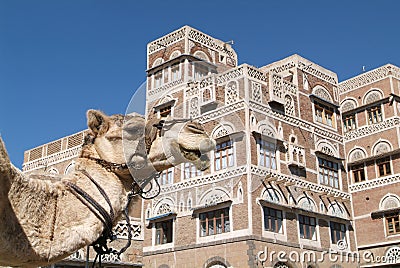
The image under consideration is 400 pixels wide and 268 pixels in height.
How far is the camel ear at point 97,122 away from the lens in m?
3.01

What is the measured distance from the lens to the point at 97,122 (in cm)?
302

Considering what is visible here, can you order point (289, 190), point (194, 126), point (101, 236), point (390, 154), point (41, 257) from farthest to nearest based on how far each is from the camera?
point (390, 154)
point (289, 190)
point (194, 126)
point (101, 236)
point (41, 257)

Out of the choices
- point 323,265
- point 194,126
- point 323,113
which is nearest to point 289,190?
point 323,265

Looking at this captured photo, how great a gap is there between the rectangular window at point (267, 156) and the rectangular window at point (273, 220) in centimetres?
157

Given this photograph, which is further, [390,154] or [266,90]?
[390,154]

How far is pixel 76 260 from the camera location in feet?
55.9

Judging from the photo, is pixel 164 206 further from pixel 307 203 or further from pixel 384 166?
pixel 384 166

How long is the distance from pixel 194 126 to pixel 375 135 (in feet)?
66.4

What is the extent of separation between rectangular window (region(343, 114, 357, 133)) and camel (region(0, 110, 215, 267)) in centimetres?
2084

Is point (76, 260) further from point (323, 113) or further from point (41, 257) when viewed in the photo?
point (41, 257)

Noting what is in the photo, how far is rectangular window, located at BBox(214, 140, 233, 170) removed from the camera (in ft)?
55.0

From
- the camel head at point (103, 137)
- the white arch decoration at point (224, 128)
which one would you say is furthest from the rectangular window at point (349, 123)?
the camel head at point (103, 137)

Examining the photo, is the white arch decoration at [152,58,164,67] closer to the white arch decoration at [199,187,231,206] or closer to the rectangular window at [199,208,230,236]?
the white arch decoration at [199,187,231,206]

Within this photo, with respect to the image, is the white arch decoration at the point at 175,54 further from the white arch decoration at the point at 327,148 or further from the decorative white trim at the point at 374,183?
the decorative white trim at the point at 374,183
